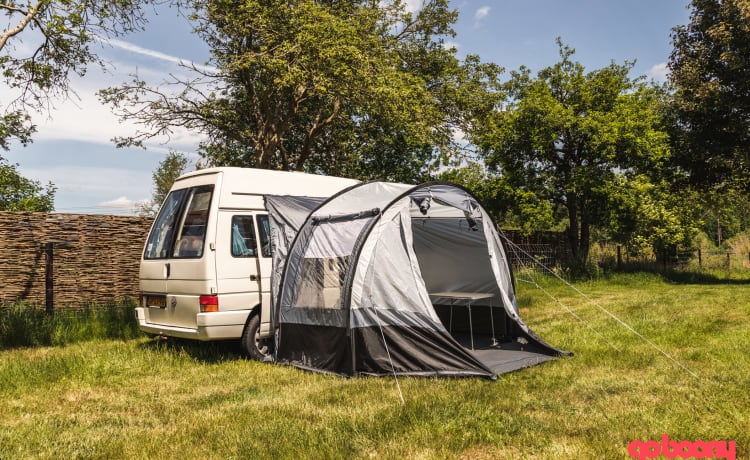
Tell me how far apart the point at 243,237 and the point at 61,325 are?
373 cm

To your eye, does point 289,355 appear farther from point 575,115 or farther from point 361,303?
point 575,115

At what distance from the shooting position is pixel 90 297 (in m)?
10.2

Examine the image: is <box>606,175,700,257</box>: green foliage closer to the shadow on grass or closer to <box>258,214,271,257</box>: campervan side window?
<box>258,214,271,257</box>: campervan side window

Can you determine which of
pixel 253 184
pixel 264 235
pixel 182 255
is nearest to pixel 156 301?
pixel 182 255

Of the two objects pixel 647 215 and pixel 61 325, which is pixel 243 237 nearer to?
pixel 61 325

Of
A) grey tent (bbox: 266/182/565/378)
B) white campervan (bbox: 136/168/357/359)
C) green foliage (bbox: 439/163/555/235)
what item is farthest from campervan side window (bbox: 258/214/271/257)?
green foliage (bbox: 439/163/555/235)

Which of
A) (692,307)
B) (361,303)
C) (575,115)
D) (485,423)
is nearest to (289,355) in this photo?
(361,303)

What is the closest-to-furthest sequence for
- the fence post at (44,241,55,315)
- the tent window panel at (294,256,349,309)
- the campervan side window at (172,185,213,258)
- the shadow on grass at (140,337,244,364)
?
1. the tent window panel at (294,256,349,309)
2. the campervan side window at (172,185,213,258)
3. the shadow on grass at (140,337,244,364)
4. the fence post at (44,241,55,315)

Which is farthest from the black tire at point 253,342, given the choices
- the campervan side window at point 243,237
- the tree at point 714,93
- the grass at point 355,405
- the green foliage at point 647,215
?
the tree at point 714,93

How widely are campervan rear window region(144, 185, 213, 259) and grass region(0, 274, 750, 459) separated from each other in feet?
4.34

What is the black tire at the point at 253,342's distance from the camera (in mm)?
7172

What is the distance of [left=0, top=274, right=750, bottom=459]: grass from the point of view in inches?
164

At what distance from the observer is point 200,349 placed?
7.77 m

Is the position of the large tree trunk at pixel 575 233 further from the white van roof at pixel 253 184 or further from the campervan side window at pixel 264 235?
the campervan side window at pixel 264 235
